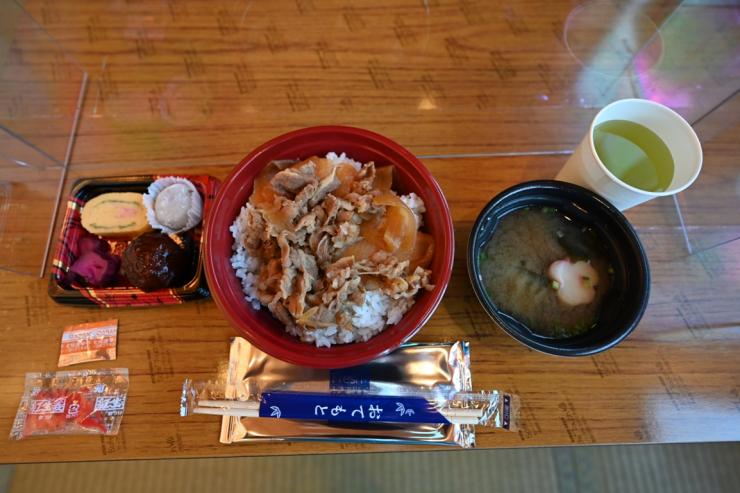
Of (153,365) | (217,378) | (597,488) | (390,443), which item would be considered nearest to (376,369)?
(390,443)

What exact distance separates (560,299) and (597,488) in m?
1.55

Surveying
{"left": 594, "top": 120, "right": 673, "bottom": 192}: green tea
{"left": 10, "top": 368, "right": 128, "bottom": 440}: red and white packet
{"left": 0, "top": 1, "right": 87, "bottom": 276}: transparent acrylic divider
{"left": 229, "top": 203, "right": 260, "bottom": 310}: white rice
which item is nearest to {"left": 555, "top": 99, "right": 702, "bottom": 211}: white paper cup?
{"left": 594, "top": 120, "right": 673, "bottom": 192}: green tea

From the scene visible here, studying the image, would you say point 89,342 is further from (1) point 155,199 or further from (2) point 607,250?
(2) point 607,250

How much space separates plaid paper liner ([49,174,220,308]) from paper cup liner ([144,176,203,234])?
0.03 m

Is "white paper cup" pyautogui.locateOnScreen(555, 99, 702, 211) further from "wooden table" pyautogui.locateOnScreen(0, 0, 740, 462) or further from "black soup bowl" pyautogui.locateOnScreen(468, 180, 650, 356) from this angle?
"wooden table" pyautogui.locateOnScreen(0, 0, 740, 462)

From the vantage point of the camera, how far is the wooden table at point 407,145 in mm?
1470

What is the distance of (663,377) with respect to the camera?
1516mm

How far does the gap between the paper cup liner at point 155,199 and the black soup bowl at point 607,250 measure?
1.05 m

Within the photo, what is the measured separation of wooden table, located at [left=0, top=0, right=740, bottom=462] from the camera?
4.82 ft

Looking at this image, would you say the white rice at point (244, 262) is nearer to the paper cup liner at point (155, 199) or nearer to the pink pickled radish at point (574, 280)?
the paper cup liner at point (155, 199)

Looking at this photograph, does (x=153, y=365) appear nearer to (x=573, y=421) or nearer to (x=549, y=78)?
(x=573, y=421)

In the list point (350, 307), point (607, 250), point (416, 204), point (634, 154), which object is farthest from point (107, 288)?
point (634, 154)

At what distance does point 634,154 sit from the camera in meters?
1.50

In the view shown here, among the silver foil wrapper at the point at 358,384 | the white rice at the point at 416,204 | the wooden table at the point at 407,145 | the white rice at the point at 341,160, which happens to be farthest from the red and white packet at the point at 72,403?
the white rice at the point at 416,204
